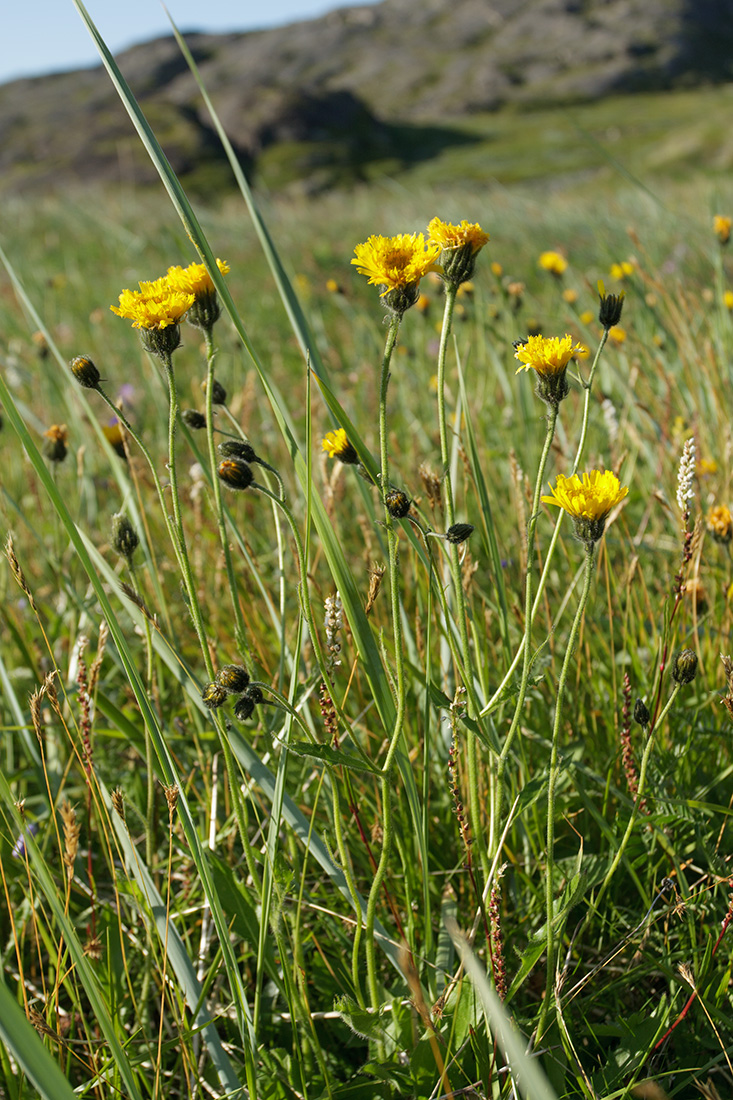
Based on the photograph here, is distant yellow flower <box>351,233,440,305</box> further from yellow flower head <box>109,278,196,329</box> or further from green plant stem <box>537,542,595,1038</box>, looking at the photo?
green plant stem <box>537,542,595,1038</box>

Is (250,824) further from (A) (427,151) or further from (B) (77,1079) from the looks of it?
(A) (427,151)

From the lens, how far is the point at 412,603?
1.36 meters

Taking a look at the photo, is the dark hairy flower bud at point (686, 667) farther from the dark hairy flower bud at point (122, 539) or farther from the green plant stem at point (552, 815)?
the dark hairy flower bud at point (122, 539)

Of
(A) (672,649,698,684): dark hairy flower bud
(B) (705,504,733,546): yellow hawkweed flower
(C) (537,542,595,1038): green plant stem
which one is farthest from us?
(B) (705,504,733,546): yellow hawkweed flower

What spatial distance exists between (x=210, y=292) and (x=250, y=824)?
75cm

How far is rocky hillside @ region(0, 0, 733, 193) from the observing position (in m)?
33.0

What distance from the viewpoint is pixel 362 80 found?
51.9m

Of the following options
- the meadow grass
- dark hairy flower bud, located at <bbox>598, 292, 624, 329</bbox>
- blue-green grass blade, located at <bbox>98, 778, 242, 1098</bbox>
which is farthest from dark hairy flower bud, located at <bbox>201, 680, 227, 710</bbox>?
dark hairy flower bud, located at <bbox>598, 292, 624, 329</bbox>

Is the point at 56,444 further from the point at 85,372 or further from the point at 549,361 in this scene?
the point at 549,361

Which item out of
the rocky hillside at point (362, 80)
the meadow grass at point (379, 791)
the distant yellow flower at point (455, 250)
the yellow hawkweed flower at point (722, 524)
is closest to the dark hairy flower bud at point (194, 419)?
the meadow grass at point (379, 791)

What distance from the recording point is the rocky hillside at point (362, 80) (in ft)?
108

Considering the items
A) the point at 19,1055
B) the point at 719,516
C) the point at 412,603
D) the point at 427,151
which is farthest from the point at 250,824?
the point at 427,151

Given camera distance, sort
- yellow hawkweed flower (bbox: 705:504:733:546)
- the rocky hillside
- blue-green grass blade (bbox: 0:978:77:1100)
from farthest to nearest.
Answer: the rocky hillside
yellow hawkweed flower (bbox: 705:504:733:546)
blue-green grass blade (bbox: 0:978:77:1100)

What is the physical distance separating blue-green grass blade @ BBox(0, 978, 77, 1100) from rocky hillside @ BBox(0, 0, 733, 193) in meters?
29.8
